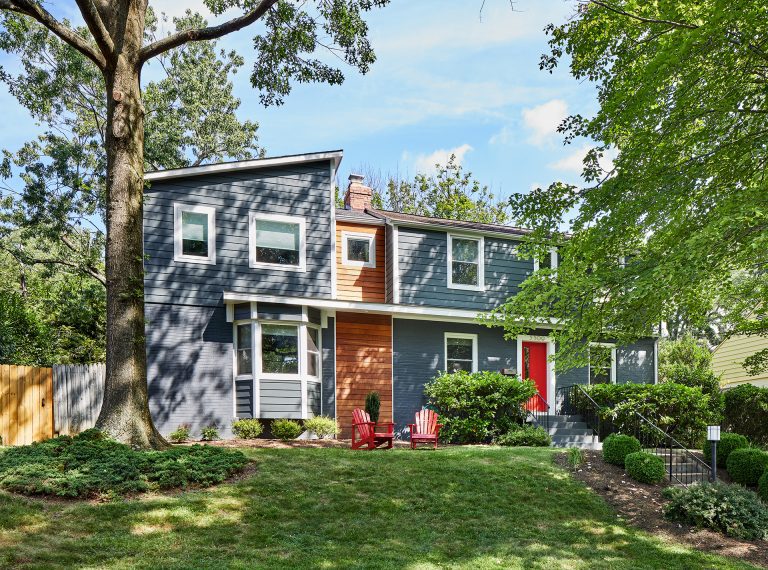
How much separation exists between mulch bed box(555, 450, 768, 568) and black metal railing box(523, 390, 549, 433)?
13.4 ft

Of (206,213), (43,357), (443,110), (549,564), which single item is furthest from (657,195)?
(43,357)

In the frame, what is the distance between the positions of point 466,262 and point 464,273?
0.33 meters

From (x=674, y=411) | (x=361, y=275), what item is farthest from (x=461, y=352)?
(x=674, y=411)

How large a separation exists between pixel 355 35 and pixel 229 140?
58.9ft

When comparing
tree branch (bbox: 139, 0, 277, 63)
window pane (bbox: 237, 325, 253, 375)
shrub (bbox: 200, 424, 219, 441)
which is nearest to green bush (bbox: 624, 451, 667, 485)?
window pane (bbox: 237, 325, 253, 375)

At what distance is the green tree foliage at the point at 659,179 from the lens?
9.17 m

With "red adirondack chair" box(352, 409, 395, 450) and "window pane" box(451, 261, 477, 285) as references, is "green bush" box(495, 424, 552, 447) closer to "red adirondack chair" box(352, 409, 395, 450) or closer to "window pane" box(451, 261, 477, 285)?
"red adirondack chair" box(352, 409, 395, 450)

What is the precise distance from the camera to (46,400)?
14.3m

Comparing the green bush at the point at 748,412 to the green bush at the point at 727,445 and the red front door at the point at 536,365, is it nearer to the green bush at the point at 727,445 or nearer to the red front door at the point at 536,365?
the green bush at the point at 727,445

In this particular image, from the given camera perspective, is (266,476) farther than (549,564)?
Yes

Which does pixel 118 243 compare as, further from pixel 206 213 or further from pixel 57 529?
pixel 206 213

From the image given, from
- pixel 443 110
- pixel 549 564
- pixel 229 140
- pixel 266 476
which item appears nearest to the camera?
pixel 549 564

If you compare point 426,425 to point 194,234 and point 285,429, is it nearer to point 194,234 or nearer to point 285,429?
point 285,429

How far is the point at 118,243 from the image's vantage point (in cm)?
1080
